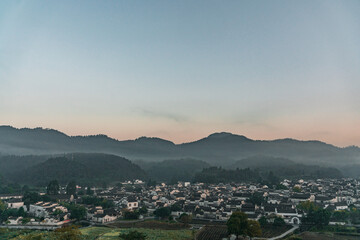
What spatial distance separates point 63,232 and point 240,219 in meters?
11.4

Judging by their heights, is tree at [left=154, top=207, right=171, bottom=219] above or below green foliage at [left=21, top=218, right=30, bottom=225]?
above

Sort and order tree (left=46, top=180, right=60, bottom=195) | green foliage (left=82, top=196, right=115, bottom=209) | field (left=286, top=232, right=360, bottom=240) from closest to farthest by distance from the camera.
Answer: field (left=286, top=232, right=360, bottom=240), green foliage (left=82, top=196, right=115, bottom=209), tree (left=46, top=180, right=60, bottom=195)

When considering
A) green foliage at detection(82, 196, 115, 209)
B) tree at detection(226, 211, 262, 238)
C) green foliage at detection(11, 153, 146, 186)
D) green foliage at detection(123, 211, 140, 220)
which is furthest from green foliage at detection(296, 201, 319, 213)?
green foliage at detection(11, 153, 146, 186)

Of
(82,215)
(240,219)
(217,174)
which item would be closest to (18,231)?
(82,215)

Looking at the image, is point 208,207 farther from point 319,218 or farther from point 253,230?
point 253,230

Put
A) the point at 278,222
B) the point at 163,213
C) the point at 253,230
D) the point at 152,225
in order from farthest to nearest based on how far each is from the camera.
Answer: the point at 163,213 < the point at 152,225 < the point at 278,222 < the point at 253,230

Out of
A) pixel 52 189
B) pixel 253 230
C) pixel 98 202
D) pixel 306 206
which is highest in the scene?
pixel 306 206

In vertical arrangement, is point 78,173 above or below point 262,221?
above

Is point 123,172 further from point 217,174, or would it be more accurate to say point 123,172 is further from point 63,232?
point 63,232

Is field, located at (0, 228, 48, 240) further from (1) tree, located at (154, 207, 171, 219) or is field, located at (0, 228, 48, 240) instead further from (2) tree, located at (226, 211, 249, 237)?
(2) tree, located at (226, 211, 249, 237)

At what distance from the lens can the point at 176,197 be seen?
131 ft

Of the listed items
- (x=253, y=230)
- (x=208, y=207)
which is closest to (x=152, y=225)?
(x=208, y=207)

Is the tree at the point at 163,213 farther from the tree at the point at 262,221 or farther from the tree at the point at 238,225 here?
the tree at the point at 238,225

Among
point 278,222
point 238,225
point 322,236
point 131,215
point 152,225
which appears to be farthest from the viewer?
point 131,215
